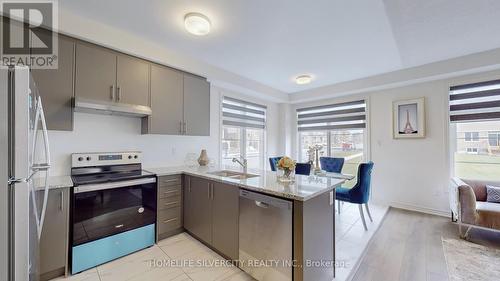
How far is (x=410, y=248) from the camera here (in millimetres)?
2432

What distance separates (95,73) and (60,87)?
360 mm

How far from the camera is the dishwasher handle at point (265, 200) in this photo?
158 cm

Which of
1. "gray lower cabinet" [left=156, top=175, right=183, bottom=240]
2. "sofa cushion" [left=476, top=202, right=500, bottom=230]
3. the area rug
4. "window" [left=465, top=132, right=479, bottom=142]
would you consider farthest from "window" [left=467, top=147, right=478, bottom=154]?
"gray lower cabinet" [left=156, top=175, right=183, bottom=240]

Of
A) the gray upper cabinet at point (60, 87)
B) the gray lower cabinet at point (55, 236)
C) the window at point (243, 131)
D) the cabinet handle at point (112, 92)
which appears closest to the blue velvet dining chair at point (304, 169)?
the window at point (243, 131)

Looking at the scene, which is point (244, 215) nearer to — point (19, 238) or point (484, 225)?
point (19, 238)

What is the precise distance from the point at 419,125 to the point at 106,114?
5087mm

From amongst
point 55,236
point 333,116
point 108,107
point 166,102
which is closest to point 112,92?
point 108,107

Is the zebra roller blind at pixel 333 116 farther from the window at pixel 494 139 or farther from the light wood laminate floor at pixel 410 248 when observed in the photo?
the light wood laminate floor at pixel 410 248

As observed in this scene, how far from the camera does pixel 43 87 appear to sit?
2.00 meters

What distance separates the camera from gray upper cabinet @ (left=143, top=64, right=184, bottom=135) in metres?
2.77

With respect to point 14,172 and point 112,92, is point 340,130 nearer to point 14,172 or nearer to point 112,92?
point 112,92

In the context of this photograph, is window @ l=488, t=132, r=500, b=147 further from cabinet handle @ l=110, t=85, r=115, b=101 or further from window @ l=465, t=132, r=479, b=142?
cabinet handle @ l=110, t=85, r=115, b=101

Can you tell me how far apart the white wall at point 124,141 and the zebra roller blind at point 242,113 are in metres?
0.25

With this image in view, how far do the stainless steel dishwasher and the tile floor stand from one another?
0.26 m
